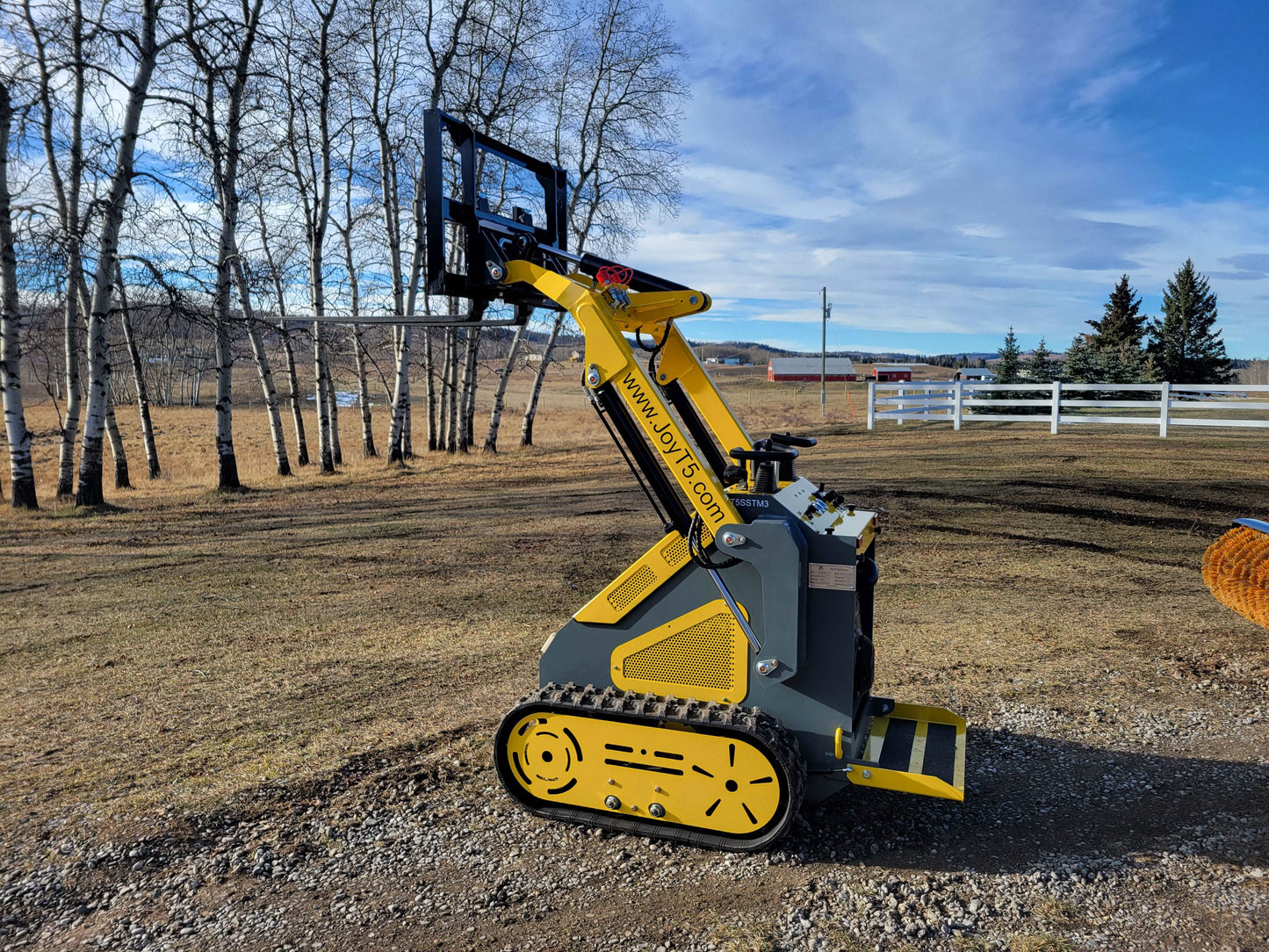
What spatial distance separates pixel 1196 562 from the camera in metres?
10.1

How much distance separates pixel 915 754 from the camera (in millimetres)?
4461

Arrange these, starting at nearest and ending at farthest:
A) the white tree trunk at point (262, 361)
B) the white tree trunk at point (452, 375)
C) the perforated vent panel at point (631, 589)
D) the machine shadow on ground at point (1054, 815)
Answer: the machine shadow on ground at point (1054, 815) < the perforated vent panel at point (631, 589) < the white tree trunk at point (262, 361) < the white tree trunk at point (452, 375)

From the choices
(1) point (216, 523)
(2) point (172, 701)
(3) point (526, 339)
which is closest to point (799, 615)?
(2) point (172, 701)

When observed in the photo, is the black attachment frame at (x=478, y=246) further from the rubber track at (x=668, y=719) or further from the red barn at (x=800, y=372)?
the red barn at (x=800, y=372)

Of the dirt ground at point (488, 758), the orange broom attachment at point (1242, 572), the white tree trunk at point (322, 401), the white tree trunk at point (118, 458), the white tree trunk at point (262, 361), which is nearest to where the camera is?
the dirt ground at point (488, 758)

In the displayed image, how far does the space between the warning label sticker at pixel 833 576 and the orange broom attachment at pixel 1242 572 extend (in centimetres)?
467

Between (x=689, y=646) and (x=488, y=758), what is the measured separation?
1783 millimetres

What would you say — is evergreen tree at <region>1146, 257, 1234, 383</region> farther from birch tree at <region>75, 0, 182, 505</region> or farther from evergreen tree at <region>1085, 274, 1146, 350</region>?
birch tree at <region>75, 0, 182, 505</region>

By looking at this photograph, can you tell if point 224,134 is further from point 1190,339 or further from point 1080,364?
point 1190,339

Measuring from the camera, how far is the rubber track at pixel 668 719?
13.2 ft

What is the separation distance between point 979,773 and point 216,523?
41.9 feet

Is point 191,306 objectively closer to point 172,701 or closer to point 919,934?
point 172,701

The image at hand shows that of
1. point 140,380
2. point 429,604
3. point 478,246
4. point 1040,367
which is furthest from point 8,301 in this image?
point 1040,367

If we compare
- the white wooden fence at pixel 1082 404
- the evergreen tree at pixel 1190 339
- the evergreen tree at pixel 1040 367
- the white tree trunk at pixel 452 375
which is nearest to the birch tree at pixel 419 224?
the white tree trunk at pixel 452 375
